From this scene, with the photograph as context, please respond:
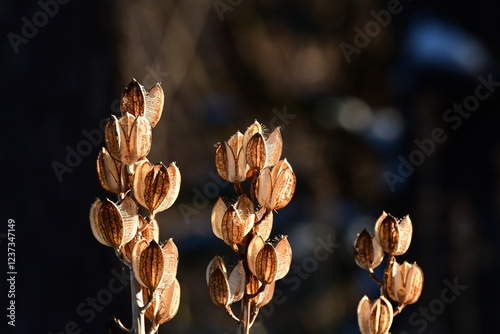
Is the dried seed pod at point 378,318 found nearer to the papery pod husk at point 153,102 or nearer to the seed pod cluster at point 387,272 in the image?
the seed pod cluster at point 387,272

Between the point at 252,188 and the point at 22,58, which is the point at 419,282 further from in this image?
the point at 22,58

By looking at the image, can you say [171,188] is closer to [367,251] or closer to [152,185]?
[152,185]

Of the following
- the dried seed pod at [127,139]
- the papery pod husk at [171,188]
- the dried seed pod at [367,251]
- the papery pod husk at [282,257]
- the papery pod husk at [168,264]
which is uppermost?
the dried seed pod at [127,139]

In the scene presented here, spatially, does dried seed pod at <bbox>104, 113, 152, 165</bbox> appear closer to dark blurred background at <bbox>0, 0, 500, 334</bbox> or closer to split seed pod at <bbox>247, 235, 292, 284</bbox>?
split seed pod at <bbox>247, 235, 292, 284</bbox>

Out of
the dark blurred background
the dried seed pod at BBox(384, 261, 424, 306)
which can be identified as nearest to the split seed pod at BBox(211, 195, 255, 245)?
the dried seed pod at BBox(384, 261, 424, 306)

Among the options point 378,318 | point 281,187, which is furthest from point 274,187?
point 378,318

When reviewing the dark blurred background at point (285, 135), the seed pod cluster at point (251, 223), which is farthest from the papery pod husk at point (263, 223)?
the dark blurred background at point (285, 135)
